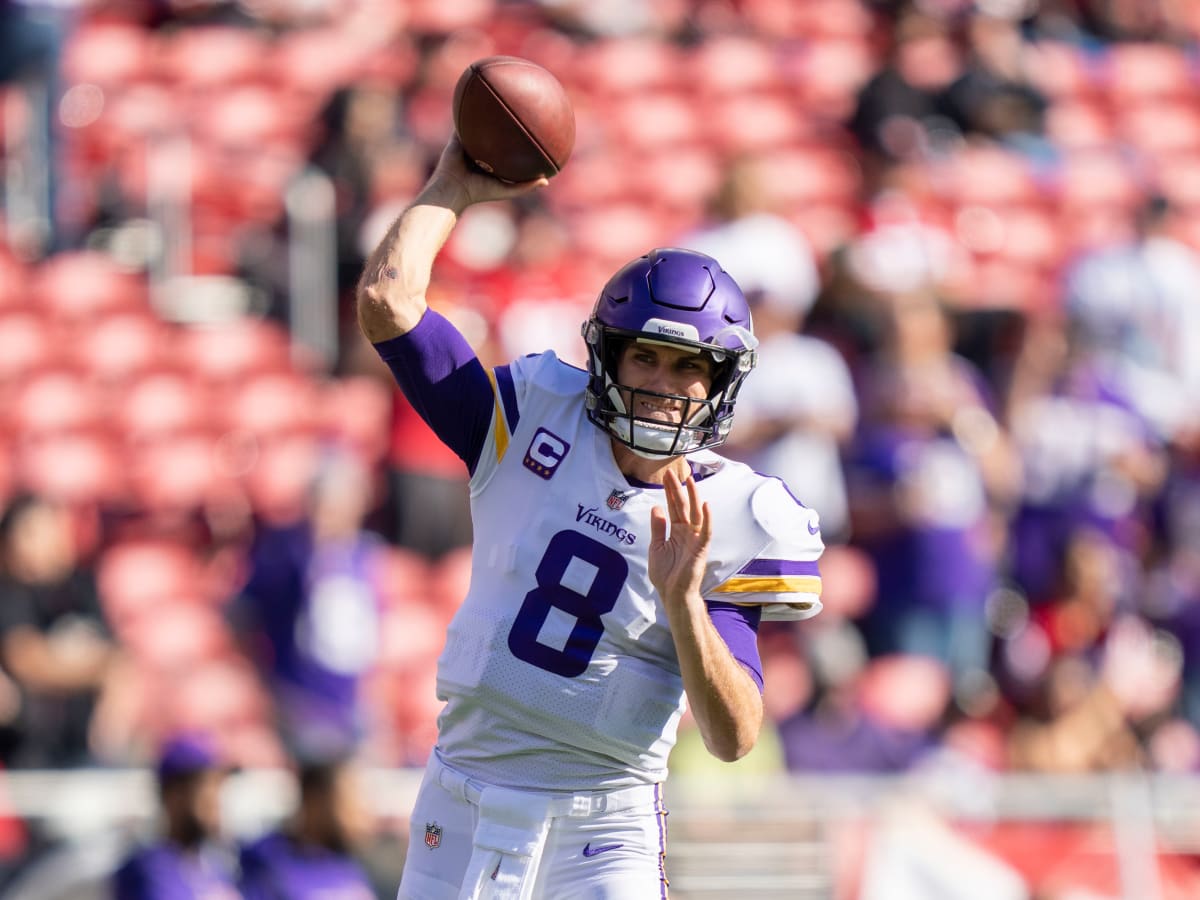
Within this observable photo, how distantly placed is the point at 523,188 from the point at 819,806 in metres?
3.28

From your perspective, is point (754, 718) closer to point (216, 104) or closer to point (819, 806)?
point (819, 806)

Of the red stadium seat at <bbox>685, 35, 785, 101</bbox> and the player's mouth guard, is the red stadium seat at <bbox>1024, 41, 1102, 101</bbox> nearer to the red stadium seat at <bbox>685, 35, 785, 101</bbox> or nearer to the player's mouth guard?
the red stadium seat at <bbox>685, 35, 785, 101</bbox>

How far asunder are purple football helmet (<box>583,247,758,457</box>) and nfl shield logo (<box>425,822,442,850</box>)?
2.49 feet

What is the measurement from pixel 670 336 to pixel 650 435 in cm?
18

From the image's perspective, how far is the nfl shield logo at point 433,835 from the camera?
3.30 metres

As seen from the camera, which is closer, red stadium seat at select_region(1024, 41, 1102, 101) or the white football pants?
the white football pants

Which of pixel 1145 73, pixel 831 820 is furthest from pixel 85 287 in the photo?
pixel 1145 73

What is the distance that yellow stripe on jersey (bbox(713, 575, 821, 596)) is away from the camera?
330 centimetres

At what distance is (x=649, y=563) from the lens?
3.06m

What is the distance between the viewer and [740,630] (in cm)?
331

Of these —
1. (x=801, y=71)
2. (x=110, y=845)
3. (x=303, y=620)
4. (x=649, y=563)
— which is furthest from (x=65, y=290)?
(x=649, y=563)

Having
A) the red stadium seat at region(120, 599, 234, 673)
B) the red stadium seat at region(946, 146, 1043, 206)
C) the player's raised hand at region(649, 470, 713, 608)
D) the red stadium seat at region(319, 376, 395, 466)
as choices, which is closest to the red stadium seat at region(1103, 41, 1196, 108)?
the red stadium seat at region(946, 146, 1043, 206)

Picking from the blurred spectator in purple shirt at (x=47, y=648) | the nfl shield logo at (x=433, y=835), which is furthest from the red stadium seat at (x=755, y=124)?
the nfl shield logo at (x=433, y=835)

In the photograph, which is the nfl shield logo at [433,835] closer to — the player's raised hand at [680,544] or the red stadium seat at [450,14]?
the player's raised hand at [680,544]
